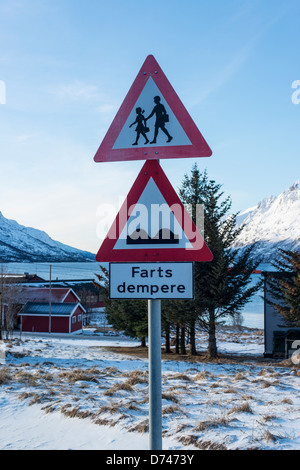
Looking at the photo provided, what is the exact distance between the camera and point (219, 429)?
4922 millimetres

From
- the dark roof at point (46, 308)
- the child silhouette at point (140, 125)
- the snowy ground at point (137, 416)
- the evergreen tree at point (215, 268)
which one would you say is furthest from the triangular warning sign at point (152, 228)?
the dark roof at point (46, 308)

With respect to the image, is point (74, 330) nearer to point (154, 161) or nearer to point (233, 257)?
point (233, 257)

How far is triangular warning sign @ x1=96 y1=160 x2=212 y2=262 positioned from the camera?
2.49 metres

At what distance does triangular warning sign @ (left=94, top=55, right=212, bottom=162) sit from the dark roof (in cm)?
4689

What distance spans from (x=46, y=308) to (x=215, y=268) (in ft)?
107

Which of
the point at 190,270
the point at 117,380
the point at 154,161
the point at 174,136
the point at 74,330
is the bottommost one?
the point at 74,330

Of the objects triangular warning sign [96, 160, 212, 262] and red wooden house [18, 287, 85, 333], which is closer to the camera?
triangular warning sign [96, 160, 212, 262]

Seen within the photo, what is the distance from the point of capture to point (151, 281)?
8.04 feet

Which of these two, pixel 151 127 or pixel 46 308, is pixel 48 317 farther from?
pixel 151 127

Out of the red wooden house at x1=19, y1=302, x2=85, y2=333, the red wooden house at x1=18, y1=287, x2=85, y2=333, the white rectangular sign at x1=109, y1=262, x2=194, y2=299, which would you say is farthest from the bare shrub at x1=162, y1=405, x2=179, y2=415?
the red wooden house at x1=19, y1=302, x2=85, y2=333

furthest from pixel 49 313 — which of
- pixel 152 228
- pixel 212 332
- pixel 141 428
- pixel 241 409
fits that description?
pixel 152 228

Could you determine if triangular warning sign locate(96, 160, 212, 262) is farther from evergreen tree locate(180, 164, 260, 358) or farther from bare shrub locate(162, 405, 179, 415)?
evergreen tree locate(180, 164, 260, 358)
